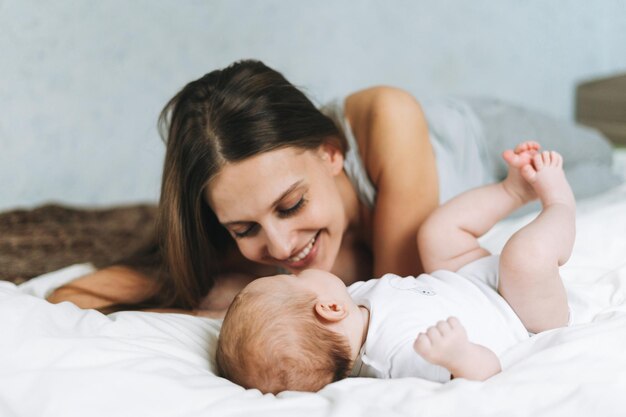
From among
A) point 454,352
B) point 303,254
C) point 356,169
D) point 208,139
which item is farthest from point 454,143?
point 454,352

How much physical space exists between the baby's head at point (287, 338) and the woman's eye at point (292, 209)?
0.23 m

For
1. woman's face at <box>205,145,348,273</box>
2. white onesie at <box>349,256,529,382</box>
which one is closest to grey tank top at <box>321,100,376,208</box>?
woman's face at <box>205,145,348,273</box>

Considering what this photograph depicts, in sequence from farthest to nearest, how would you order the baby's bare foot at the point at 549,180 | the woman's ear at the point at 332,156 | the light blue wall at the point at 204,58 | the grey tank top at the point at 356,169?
the light blue wall at the point at 204,58 < the grey tank top at the point at 356,169 < the woman's ear at the point at 332,156 < the baby's bare foot at the point at 549,180

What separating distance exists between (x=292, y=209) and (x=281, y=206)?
1.2 inches

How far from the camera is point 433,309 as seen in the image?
105cm

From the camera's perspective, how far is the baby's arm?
129cm

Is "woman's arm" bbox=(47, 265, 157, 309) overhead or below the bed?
below

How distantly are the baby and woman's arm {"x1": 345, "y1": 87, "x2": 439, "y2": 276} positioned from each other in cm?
19

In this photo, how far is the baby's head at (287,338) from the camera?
36.9 inches

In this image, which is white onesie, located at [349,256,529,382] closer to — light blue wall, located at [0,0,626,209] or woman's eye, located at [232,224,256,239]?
woman's eye, located at [232,224,256,239]

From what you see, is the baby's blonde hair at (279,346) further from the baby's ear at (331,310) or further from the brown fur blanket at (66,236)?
the brown fur blanket at (66,236)

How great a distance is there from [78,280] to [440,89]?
2.27 m

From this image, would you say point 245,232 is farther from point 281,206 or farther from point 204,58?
point 204,58

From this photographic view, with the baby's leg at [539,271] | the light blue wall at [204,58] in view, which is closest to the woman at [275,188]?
the baby's leg at [539,271]
